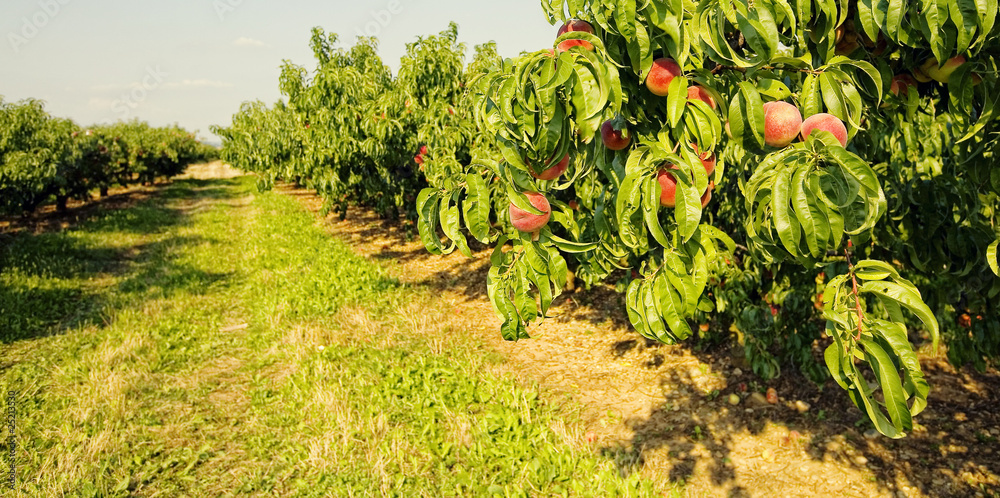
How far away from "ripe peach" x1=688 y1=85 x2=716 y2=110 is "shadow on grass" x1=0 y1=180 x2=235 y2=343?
7466mm

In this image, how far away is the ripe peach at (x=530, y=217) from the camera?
1.36 m

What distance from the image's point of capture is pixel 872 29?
4.08 feet

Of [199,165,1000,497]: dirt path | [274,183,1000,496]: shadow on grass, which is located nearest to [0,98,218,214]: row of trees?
[199,165,1000,497]: dirt path

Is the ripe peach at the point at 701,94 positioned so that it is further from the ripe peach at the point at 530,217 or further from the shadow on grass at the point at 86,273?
the shadow on grass at the point at 86,273

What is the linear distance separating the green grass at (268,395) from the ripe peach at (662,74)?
8.52 feet

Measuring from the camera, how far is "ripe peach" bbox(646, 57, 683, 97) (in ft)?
4.04

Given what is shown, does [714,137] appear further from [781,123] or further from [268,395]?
[268,395]

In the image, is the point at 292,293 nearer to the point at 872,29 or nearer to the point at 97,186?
the point at 872,29

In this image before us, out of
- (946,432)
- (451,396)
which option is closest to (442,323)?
(451,396)

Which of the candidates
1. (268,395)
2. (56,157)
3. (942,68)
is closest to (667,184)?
(942,68)

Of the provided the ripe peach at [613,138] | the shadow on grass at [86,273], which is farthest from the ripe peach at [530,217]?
the shadow on grass at [86,273]

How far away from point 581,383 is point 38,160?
49.0ft

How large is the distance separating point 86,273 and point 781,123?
10.8 metres

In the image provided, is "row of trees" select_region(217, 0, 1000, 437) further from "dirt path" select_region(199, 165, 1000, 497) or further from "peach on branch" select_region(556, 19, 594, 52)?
"dirt path" select_region(199, 165, 1000, 497)
